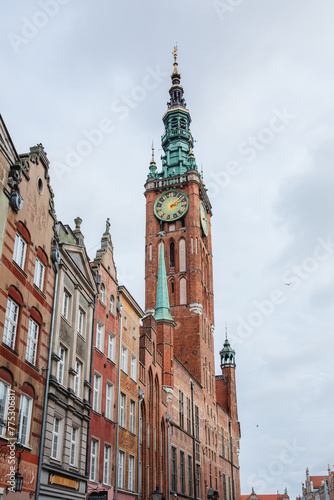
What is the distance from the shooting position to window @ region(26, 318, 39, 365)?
18203 mm

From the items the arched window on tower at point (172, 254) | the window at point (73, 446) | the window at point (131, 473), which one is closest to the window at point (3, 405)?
the window at point (73, 446)

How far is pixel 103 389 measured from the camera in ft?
82.4

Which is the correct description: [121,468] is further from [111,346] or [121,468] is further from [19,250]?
[19,250]

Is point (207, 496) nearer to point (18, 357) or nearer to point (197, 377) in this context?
point (197, 377)

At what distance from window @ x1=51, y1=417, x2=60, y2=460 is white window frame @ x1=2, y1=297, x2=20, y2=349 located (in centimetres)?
412

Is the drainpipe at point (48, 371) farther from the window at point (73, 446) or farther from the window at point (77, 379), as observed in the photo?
the window at point (73, 446)

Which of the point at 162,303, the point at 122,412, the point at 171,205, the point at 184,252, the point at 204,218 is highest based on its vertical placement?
the point at 171,205

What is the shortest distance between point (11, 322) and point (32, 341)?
173 centimetres

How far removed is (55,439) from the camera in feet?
64.8

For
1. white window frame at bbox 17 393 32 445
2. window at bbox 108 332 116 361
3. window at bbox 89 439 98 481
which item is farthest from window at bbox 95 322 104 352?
white window frame at bbox 17 393 32 445

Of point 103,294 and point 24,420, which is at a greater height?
point 103,294

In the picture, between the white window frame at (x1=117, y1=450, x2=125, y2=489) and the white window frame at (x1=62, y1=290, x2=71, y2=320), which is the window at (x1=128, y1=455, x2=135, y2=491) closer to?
the white window frame at (x1=117, y1=450, x2=125, y2=489)

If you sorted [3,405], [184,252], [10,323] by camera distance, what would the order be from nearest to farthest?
[3,405], [10,323], [184,252]

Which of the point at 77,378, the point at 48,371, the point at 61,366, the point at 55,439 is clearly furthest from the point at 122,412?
the point at 48,371
